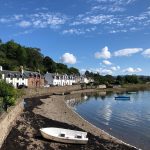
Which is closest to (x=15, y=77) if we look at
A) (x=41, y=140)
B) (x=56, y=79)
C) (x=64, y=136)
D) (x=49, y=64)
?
(x=56, y=79)

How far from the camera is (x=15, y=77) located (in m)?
95.3

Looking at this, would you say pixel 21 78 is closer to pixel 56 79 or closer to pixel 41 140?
pixel 56 79

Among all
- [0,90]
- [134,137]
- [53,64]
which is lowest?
[134,137]

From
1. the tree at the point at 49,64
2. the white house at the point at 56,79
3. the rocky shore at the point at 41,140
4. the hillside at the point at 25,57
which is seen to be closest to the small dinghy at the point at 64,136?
the rocky shore at the point at 41,140

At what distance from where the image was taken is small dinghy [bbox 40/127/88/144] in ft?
100

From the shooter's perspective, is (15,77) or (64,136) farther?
(15,77)

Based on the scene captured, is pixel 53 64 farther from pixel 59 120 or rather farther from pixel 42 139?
pixel 42 139

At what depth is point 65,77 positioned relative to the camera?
5807 inches

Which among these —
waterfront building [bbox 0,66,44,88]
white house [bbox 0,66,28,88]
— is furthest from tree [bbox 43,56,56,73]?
white house [bbox 0,66,28,88]

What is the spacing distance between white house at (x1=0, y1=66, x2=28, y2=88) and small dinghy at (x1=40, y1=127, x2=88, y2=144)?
5982 centimetres

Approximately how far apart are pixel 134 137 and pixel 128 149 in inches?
322

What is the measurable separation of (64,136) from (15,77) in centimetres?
6646

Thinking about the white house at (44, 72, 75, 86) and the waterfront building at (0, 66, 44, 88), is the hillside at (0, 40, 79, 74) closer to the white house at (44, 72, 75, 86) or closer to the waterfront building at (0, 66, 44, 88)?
the white house at (44, 72, 75, 86)

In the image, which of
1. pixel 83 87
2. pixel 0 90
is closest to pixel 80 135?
pixel 0 90
